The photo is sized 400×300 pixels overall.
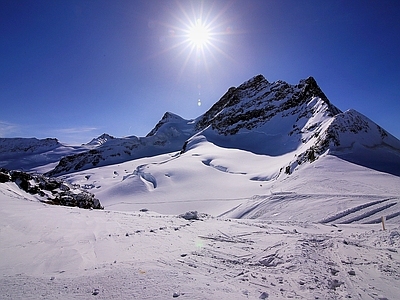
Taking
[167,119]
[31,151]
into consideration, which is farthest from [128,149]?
[31,151]

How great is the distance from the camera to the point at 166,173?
2798cm

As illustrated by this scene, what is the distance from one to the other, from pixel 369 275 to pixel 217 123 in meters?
55.3

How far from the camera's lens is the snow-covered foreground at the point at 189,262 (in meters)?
3.32

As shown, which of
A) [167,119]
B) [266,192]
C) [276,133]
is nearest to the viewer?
[266,192]

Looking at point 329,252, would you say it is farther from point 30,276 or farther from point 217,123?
point 217,123

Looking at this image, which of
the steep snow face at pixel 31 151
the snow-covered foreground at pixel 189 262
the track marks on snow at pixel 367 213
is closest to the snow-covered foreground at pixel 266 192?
the track marks on snow at pixel 367 213

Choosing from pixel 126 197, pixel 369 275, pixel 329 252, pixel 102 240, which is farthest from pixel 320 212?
pixel 126 197

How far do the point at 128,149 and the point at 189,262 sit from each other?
87.3 m

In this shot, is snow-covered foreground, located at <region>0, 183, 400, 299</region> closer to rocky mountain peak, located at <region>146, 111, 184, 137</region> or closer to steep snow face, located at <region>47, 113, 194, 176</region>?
steep snow face, located at <region>47, 113, 194, 176</region>

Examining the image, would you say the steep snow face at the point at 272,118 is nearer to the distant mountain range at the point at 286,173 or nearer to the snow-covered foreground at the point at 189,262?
the distant mountain range at the point at 286,173

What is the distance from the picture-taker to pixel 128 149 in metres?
87.1

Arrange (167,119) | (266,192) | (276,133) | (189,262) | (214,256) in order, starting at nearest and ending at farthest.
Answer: (189,262) < (214,256) < (266,192) < (276,133) < (167,119)

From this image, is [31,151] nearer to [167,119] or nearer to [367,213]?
[167,119]

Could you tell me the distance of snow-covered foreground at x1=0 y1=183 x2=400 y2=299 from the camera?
10.9 ft
